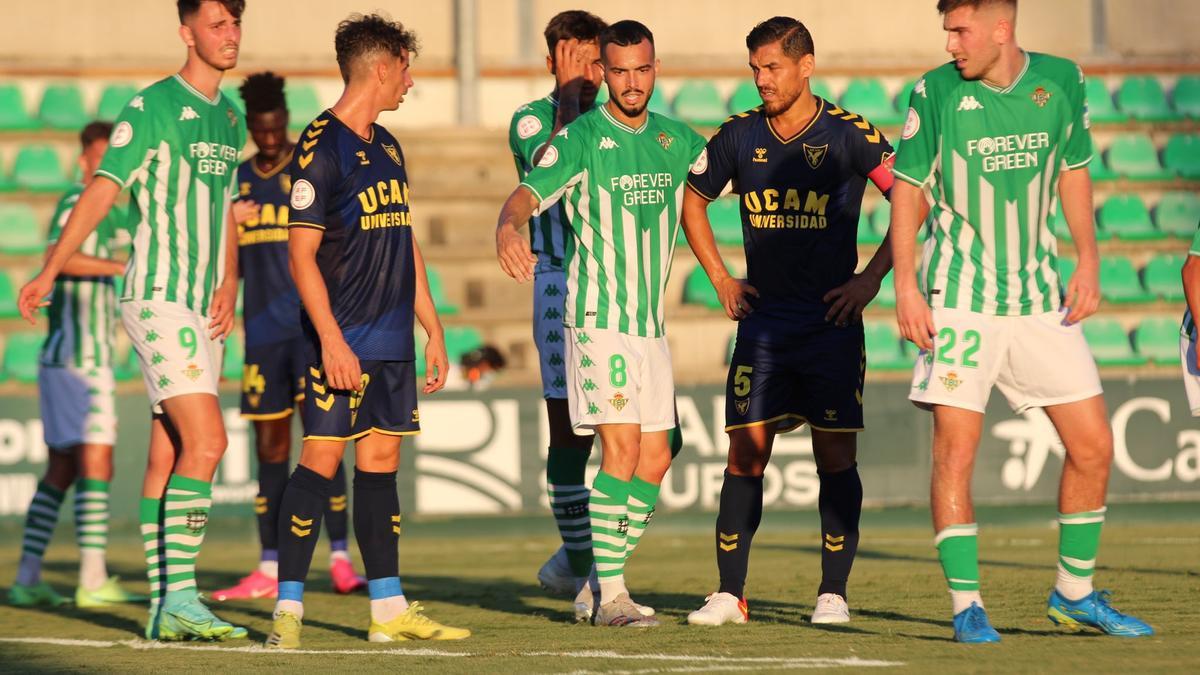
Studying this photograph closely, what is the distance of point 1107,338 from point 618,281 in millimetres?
10832

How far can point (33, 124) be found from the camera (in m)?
→ 17.9

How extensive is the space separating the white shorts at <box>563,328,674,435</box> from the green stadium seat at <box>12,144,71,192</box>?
1206cm

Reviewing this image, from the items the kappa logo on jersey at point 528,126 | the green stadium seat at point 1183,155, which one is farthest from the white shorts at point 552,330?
the green stadium seat at point 1183,155

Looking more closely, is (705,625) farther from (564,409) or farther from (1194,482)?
(1194,482)

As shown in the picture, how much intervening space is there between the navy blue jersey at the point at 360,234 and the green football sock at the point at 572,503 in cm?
142

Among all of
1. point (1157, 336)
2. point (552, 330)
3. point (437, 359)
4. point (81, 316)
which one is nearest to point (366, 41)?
point (437, 359)

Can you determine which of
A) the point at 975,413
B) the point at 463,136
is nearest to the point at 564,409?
the point at 975,413

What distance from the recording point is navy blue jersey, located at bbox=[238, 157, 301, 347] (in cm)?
901

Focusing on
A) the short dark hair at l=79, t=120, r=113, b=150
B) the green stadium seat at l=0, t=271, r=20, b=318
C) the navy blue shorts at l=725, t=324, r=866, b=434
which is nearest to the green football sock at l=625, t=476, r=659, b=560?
the navy blue shorts at l=725, t=324, r=866, b=434

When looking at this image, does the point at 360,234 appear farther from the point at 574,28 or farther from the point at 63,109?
the point at 63,109

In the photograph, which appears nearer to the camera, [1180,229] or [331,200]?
[331,200]

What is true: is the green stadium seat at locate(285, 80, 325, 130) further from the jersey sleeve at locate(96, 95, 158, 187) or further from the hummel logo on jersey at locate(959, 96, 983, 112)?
the hummel logo on jersey at locate(959, 96, 983, 112)

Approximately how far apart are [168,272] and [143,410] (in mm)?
6410

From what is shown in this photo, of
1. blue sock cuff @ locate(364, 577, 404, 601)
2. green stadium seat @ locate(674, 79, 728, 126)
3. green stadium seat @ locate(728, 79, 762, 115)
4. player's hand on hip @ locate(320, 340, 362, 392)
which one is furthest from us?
green stadium seat @ locate(728, 79, 762, 115)
